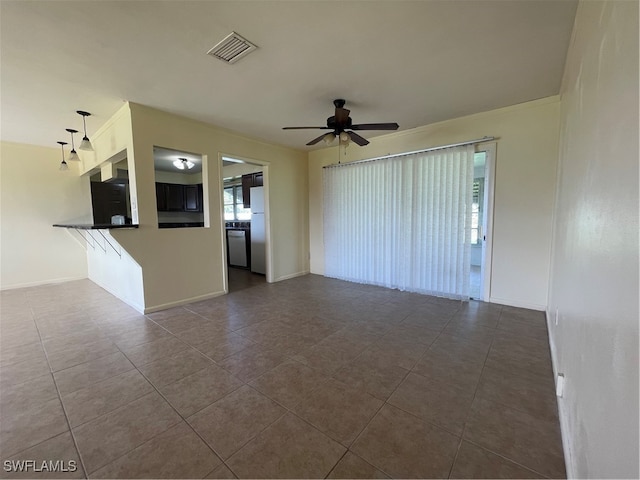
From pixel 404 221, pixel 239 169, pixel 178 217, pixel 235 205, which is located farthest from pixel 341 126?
pixel 178 217

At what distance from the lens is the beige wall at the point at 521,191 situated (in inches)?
124

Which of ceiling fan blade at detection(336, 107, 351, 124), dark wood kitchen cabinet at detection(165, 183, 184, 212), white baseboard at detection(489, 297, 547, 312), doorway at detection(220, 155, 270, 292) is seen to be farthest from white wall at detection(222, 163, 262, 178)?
white baseboard at detection(489, 297, 547, 312)

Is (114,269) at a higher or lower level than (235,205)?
lower

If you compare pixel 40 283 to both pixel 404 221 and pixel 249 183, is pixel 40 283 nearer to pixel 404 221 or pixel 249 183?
pixel 249 183

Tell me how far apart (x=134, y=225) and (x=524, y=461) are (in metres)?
3.96

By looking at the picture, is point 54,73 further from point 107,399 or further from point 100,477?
point 100,477

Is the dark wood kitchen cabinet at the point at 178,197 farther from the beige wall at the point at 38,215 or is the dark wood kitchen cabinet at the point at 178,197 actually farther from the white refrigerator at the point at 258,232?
the white refrigerator at the point at 258,232

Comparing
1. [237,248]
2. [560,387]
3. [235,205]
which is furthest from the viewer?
[235,205]

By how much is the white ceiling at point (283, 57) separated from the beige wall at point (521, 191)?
0.23 m

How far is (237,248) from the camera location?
6270mm

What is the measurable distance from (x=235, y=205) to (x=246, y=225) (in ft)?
4.31
